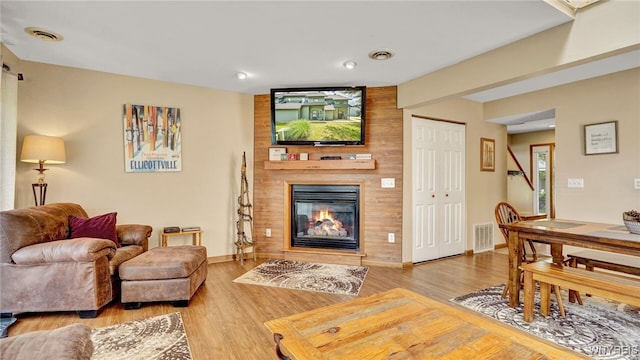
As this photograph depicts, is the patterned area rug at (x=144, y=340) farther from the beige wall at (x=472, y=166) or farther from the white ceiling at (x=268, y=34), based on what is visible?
the beige wall at (x=472, y=166)

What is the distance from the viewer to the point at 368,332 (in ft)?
4.71

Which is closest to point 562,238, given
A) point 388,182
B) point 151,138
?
point 388,182

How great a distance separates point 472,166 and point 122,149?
5010 millimetres

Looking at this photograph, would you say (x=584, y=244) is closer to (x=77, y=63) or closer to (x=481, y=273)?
(x=481, y=273)

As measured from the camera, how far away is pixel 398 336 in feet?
4.60

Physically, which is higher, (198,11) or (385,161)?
(198,11)

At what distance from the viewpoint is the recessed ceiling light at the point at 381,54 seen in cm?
300

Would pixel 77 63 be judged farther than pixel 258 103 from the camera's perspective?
No

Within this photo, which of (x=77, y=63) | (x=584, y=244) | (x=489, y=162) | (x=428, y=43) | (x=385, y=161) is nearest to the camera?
(x=584, y=244)

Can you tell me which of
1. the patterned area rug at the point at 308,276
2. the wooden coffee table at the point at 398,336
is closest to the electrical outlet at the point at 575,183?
the patterned area rug at the point at 308,276

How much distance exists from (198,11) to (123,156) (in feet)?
7.55

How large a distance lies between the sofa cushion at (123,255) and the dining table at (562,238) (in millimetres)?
3570

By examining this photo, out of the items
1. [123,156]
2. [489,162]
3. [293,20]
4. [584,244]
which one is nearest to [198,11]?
[293,20]

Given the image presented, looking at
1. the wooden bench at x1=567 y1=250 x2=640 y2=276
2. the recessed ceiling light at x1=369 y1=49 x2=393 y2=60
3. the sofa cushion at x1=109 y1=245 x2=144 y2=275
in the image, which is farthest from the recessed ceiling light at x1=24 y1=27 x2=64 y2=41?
the wooden bench at x1=567 y1=250 x2=640 y2=276
